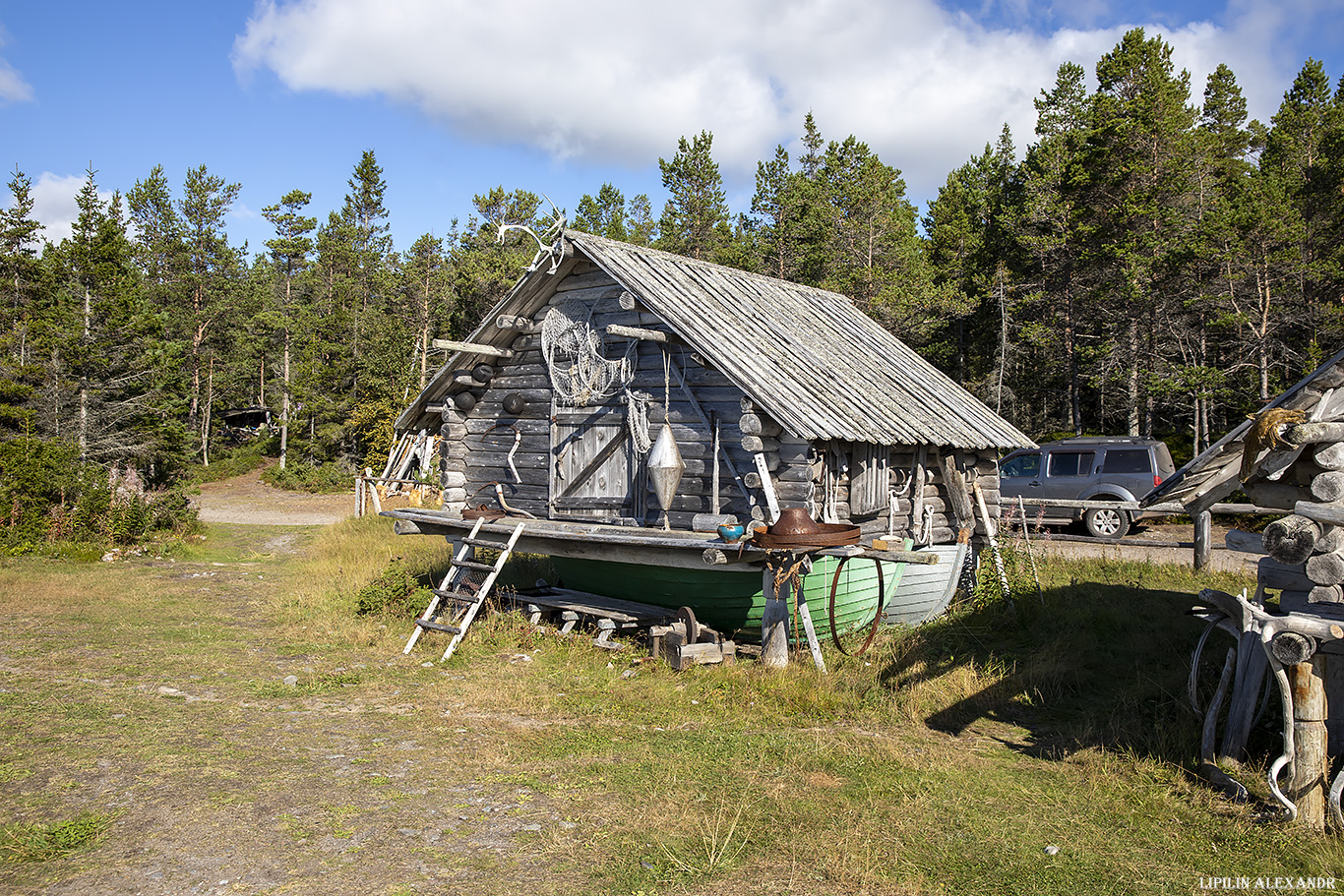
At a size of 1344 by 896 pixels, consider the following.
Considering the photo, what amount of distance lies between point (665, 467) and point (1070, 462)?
1334 cm

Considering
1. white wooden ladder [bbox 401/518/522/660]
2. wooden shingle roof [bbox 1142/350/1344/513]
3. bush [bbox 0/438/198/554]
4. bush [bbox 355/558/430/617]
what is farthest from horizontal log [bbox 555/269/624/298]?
bush [bbox 0/438/198/554]

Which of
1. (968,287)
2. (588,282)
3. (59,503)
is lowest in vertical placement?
(59,503)

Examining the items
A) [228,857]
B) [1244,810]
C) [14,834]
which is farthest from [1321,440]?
[14,834]

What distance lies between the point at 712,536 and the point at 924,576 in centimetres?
364

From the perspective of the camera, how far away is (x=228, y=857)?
558 centimetres

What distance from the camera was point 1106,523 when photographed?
19719mm

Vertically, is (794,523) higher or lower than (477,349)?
lower

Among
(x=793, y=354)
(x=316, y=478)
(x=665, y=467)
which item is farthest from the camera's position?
(x=316, y=478)

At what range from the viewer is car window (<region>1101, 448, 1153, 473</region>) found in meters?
19.4

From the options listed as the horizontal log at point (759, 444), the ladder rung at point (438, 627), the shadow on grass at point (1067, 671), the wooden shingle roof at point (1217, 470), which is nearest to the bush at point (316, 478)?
the ladder rung at point (438, 627)

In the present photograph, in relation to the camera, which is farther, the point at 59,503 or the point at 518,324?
the point at 59,503

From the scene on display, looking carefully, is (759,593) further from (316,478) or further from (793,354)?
(316,478)

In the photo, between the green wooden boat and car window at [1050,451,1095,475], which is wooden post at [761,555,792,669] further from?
car window at [1050,451,1095,475]

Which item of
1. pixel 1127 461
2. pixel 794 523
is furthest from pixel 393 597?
pixel 1127 461
